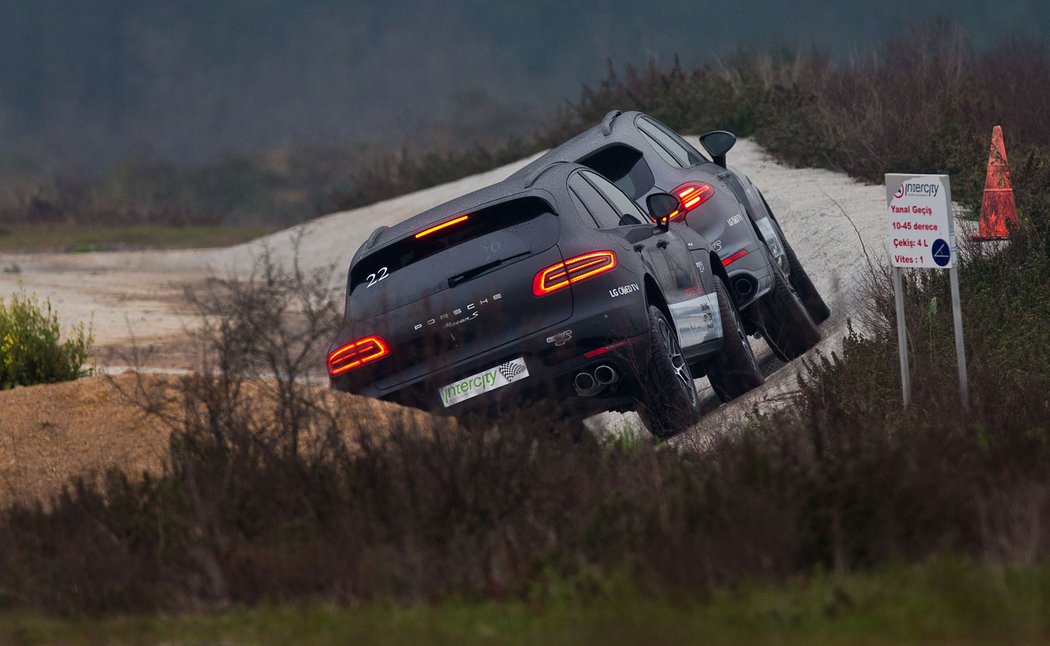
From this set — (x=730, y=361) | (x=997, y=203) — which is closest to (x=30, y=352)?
(x=730, y=361)

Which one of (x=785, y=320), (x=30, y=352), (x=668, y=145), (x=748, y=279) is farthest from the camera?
(x=668, y=145)

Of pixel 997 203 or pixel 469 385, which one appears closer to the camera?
pixel 469 385

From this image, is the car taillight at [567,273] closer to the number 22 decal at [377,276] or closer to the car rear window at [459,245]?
the car rear window at [459,245]

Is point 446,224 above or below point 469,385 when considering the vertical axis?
above

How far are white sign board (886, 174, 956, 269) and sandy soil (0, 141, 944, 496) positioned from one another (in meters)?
1.12

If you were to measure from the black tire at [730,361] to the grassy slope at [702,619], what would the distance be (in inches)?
215

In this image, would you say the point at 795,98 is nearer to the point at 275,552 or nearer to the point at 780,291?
the point at 780,291

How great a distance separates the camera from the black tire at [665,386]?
373 inches

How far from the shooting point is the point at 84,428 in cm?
1003

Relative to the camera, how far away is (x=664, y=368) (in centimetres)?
948

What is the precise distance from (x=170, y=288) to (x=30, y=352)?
15.4 m

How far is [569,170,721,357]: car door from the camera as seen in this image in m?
10.2

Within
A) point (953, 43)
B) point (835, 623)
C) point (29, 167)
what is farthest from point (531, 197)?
point (29, 167)

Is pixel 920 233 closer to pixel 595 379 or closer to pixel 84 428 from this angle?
pixel 595 379
